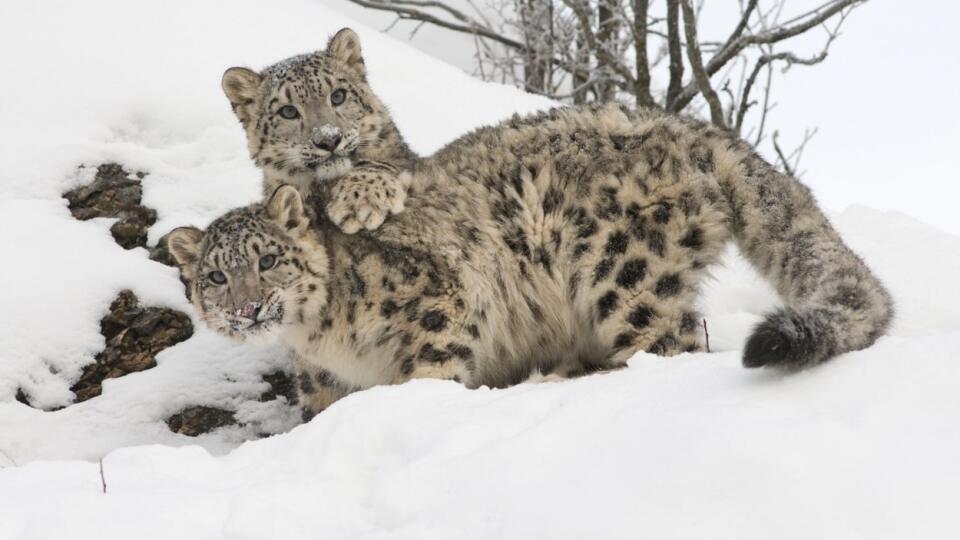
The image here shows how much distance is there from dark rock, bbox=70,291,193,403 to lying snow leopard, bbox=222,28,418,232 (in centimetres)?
99

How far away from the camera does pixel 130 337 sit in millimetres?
5957

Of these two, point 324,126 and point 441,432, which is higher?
point 324,126

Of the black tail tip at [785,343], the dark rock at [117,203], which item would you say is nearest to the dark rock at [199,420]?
the dark rock at [117,203]

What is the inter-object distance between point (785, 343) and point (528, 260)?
7.37ft

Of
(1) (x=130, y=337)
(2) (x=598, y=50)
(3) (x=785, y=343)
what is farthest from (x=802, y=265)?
(2) (x=598, y=50)

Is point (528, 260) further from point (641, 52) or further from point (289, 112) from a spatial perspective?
point (641, 52)

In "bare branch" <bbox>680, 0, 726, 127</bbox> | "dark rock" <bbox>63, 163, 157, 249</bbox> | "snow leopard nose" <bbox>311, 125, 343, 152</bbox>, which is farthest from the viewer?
"bare branch" <bbox>680, 0, 726, 127</bbox>

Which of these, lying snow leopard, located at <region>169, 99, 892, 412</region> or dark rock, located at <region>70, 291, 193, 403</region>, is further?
dark rock, located at <region>70, 291, 193, 403</region>

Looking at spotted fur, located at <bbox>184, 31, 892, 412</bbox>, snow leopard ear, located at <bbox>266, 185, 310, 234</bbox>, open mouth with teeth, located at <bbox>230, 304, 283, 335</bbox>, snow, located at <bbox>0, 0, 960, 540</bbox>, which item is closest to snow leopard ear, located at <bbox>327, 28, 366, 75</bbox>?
snow, located at <bbox>0, 0, 960, 540</bbox>

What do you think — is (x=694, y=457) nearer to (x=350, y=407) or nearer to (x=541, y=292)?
(x=350, y=407)

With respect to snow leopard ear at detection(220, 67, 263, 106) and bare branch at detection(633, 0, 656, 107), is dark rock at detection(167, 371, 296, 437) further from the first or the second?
bare branch at detection(633, 0, 656, 107)

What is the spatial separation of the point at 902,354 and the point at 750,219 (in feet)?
6.29

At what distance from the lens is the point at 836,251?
4785mm

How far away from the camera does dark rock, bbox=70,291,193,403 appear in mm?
5781
